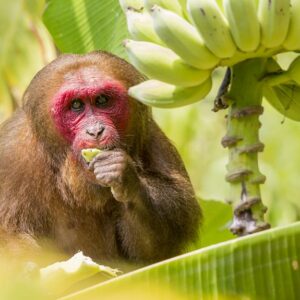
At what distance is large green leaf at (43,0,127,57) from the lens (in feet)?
14.8

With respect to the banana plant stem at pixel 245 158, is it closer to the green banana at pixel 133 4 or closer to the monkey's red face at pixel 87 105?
the green banana at pixel 133 4

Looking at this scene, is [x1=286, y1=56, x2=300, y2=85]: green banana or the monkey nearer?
[x1=286, y1=56, x2=300, y2=85]: green banana

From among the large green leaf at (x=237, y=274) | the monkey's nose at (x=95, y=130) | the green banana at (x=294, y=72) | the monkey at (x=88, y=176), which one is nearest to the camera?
the large green leaf at (x=237, y=274)

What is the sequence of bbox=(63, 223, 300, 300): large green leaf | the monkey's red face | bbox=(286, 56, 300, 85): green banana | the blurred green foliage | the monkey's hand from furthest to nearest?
the blurred green foliage
the monkey's red face
the monkey's hand
bbox=(286, 56, 300, 85): green banana
bbox=(63, 223, 300, 300): large green leaf

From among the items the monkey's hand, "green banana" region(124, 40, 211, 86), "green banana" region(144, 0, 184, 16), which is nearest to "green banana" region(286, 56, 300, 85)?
"green banana" region(124, 40, 211, 86)

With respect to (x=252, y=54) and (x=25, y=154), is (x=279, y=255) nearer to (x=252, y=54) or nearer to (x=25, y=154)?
(x=252, y=54)

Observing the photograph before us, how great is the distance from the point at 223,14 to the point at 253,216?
0.54 metres

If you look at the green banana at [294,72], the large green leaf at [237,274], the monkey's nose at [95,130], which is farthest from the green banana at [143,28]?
the monkey's nose at [95,130]

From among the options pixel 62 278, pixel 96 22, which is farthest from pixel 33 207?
pixel 62 278

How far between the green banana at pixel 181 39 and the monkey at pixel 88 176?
6.54ft

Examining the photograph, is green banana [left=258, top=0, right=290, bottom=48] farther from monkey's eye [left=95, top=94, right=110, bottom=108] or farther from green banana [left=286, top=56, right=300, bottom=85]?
monkey's eye [left=95, top=94, right=110, bottom=108]

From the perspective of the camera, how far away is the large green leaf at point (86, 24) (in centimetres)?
452

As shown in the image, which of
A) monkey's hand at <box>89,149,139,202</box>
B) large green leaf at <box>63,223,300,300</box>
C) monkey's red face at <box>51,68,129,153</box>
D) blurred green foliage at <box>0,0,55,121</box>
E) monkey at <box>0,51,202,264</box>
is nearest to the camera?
large green leaf at <box>63,223,300,300</box>

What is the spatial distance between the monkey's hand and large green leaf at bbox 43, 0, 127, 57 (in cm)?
60
